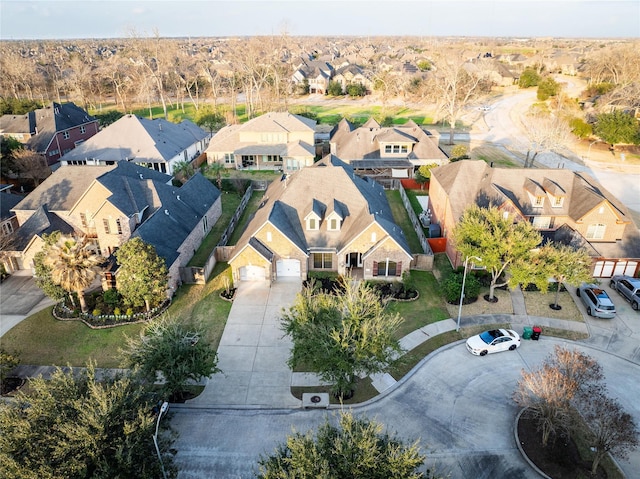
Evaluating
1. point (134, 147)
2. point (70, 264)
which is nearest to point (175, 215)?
point (70, 264)

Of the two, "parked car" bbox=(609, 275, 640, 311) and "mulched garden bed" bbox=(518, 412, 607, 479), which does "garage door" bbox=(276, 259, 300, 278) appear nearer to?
"mulched garden bed" bbox=(518, 412, 607, 479)

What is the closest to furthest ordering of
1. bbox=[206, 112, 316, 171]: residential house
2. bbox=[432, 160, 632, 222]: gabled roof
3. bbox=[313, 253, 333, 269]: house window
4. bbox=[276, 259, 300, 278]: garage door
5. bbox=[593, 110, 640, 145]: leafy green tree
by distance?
1. bbox=[276, 259, 300, 278]: garage door
2. bbox=[313, 253, 333, 269]: house window
3. bbox=[432, 160, 632, 222]: gabled roof
4. bbox=[206, 112, 316, 171]: residential house
5. bbox=[593, 110, 640, 145]: leafy green tree

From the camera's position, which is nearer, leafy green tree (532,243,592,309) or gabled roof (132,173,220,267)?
leafy green tree (532,243,592,309)

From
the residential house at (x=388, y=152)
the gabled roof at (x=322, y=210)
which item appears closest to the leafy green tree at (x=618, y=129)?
the residential house at (x=388, y=152)

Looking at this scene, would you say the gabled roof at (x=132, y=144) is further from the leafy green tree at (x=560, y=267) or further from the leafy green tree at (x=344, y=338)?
the leafy green tree at (x=560, y=267)

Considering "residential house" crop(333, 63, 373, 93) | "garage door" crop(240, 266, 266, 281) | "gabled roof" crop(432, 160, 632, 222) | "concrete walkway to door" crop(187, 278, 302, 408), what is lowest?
"concrete walkway to door" crop(187, 278, 302, 408)

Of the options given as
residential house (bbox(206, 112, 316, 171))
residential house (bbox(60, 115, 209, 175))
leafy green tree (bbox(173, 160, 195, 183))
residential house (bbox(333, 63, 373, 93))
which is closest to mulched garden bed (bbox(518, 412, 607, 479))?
leafy green tree (bbox(173, 160, 195, 183))

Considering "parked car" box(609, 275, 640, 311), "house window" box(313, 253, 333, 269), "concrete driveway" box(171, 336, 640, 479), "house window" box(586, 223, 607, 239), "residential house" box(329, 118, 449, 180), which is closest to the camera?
"concrete driveway" box(171, 336, 640, 479)

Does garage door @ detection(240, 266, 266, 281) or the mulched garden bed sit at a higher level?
garage door @ detection(240, 266, 266, 281)
